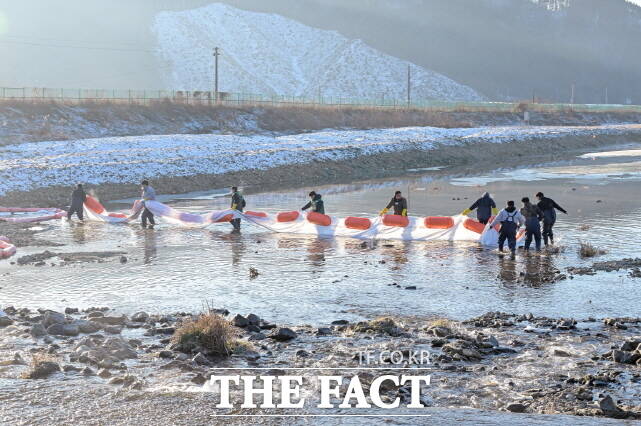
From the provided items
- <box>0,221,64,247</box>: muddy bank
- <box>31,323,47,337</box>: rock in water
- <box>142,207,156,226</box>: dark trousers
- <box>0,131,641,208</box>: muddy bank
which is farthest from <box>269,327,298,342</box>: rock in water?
<box>0,131,641,208</box>: muddy bank

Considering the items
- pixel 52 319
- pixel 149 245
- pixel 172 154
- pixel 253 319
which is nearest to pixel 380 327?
pixel 253 319

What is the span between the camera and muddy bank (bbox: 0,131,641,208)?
3541 centimetres

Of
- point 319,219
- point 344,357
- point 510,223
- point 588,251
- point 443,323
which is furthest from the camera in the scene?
point 319,219

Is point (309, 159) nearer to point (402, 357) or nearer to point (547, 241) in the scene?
point (547, 241)

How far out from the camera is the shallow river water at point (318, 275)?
14.8m

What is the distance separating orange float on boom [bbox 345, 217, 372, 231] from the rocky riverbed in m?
9.66

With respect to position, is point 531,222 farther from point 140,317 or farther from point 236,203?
point 140,317

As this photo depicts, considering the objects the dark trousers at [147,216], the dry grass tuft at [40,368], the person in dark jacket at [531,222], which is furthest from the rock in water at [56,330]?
the dark trousers at [147,216]

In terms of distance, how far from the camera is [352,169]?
159 feet

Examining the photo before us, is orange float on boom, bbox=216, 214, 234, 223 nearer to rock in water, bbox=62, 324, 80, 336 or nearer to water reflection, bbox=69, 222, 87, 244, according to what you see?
water reflection, bbox=69, 222, 87, 244

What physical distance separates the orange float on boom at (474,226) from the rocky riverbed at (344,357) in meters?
8.12

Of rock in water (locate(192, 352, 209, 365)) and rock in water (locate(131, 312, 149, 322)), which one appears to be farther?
rock in water (locate(131, 312, 149, 322))

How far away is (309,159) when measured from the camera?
1897 inches

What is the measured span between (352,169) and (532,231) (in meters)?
28.8
